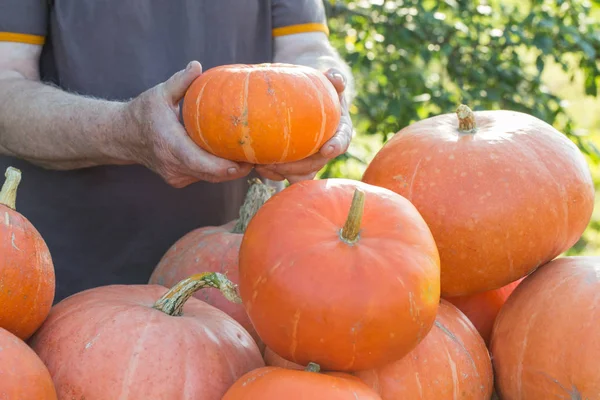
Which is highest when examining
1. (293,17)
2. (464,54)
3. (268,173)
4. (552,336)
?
(293,17)

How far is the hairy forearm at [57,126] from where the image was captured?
2.01 m

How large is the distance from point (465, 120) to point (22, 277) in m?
1.03

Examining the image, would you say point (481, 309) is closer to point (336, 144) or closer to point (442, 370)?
point (442, 370)

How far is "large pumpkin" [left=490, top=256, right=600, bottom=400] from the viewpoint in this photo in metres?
1.41

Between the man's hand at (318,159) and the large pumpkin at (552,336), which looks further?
the man's hand at (318,159)

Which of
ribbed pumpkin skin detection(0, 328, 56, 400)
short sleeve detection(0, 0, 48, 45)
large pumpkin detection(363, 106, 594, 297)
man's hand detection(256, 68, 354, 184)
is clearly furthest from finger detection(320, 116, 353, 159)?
short sleeve detection(0, 0, 48, 45)

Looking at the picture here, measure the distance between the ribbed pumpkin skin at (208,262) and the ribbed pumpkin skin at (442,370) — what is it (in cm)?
42

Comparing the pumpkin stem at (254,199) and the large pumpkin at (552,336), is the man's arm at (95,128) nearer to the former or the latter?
the pumpkin stem at (254,199)

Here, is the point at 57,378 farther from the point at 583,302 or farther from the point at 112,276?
the point at 112,276

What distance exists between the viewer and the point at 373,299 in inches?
48.9

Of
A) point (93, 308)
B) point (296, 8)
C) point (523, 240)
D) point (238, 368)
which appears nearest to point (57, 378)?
point (93, 308)

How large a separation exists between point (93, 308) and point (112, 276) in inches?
42.8

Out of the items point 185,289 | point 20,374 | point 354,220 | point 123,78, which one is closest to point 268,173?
point 185,289

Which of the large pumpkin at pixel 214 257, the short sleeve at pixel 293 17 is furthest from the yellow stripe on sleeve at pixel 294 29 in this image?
the large pumpkin at pixel 214 257
